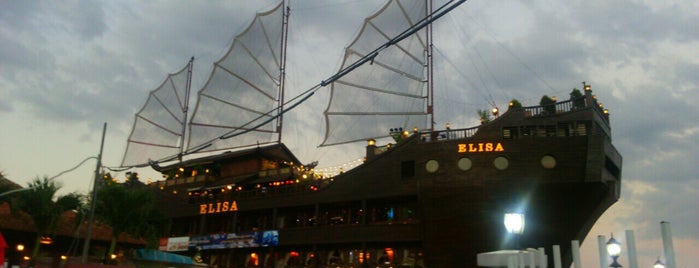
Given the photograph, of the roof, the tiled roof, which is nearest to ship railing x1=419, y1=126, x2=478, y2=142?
the roof

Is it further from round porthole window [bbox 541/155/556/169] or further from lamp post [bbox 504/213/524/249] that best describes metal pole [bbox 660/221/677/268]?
round porthole window [bbox 541/155/556/169]

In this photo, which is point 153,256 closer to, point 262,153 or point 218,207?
point 218,207

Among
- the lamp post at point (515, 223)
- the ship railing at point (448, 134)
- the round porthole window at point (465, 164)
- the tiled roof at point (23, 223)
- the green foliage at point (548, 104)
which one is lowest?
the lamp post at point (515, 223)

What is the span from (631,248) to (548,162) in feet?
77.9

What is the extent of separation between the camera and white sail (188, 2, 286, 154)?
5841cm

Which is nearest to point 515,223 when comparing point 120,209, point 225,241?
point 120,209

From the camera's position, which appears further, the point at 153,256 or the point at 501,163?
the point at 501,163

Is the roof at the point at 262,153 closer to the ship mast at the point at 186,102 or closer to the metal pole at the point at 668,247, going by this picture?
the ship mast at the point at 186,102

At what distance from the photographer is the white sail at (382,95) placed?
155 feet

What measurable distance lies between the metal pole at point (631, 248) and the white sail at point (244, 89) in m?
49.8

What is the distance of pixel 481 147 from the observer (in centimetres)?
3216

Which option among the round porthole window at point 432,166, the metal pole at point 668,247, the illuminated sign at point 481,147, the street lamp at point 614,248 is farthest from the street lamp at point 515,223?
the round porthole window at point 432,166

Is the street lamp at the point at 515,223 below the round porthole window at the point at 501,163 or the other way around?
below

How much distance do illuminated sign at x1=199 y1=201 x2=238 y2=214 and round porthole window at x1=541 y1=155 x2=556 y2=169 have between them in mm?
23586
